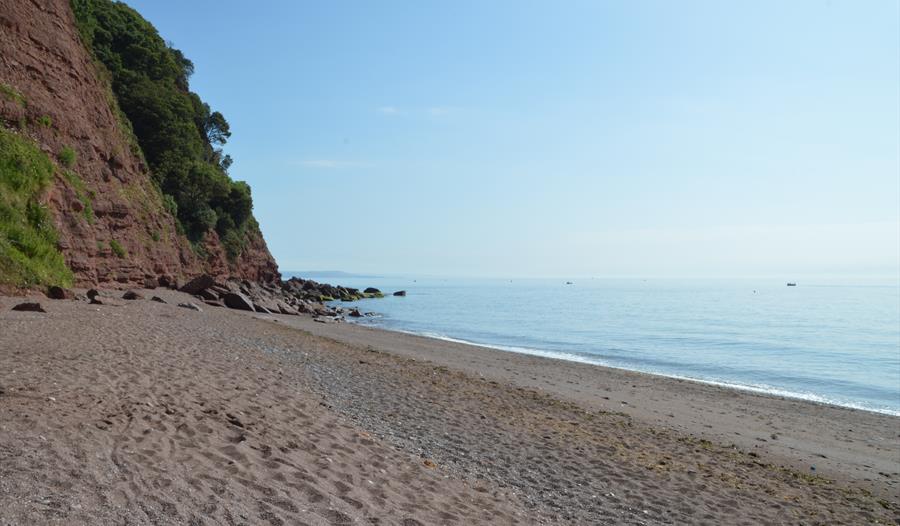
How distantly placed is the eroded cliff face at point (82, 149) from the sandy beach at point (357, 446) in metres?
9.52

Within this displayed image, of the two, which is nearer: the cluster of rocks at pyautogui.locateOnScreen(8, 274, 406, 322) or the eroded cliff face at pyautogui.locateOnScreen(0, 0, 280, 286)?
the cluster of rocks at pyautogui.locateOnScreen(8, 274, 406, 322)

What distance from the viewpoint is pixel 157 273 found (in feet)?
102

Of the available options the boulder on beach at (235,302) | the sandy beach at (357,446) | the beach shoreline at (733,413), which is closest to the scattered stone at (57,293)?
the sandy beach at (357,446)

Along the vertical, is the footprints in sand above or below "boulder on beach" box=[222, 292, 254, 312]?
below

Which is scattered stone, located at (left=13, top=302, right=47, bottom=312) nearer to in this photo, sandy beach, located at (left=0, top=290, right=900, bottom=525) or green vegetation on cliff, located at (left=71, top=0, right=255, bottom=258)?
sandy beach, located at (left=0, top=290, right=900, bottom=525)

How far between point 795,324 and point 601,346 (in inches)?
911

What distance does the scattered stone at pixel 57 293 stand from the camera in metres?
18.3

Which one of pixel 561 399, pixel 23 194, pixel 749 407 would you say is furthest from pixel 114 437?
pixel 23 194

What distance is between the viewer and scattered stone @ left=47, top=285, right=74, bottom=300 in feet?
60.1

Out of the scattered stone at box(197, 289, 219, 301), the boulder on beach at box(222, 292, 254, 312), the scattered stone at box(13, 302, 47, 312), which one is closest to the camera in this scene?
the scattered stone at box(13, 302, 47, 312)

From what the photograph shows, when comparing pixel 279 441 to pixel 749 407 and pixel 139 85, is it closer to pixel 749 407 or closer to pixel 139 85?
pixel 749 407

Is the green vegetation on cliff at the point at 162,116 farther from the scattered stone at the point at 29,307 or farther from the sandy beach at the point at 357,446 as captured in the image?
Result: the sandy beach at the point at 357,446

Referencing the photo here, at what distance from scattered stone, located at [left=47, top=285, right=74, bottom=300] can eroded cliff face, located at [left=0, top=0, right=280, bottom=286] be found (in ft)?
14.3

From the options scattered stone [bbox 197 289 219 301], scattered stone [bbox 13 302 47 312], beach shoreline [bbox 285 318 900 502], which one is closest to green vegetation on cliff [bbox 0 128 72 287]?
scattered stone [bbox 13 302 47 312]
